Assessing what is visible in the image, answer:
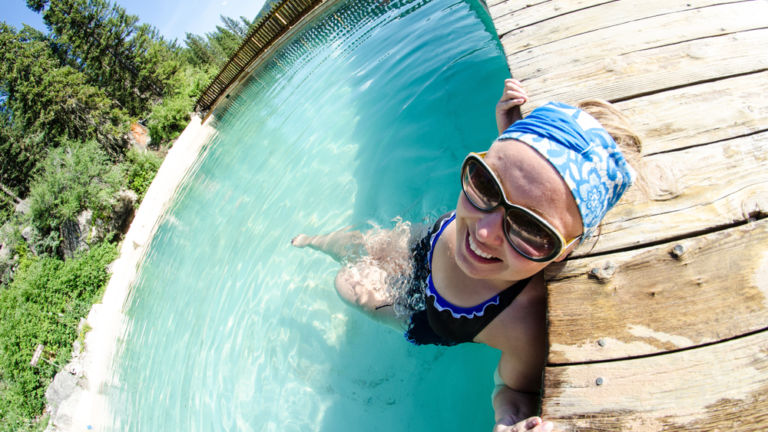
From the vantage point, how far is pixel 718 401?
1095 mm

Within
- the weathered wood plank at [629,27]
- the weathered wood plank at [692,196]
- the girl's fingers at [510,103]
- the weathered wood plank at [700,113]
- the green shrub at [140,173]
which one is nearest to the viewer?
the weathered wood plank at [692,196]

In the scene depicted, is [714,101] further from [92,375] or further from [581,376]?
[92,375]

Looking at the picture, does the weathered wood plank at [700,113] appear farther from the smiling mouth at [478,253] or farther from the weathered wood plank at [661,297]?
the smiling mouth at [478,253]

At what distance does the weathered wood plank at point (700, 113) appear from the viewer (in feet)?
5.07

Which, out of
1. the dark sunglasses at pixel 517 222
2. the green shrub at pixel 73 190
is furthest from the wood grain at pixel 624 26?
the green shrub at pixel 73 190

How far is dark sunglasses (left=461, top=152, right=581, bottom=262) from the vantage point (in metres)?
1.13

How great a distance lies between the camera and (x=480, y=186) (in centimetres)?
127

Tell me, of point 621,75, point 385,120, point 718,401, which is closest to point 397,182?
point 385,120

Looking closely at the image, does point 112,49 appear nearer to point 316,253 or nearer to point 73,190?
point 73,190

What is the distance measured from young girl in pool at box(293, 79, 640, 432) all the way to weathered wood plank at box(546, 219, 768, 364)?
0.18 metres

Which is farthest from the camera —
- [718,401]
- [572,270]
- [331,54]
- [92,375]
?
[331,54]

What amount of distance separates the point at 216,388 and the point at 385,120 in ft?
13.4

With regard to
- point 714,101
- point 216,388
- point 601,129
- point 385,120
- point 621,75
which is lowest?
point 216,388

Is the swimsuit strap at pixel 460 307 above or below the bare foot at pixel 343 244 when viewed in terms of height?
above
